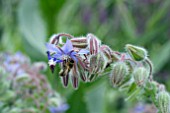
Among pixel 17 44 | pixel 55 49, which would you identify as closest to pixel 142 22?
pixel 17 44

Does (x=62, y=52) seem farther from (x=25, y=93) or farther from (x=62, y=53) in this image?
(x=25, y=93)

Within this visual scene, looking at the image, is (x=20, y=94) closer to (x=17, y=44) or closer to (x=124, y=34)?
(x=17, y=44)

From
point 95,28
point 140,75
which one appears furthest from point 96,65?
point 95,28

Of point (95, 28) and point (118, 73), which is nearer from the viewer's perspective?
point (118, 73)

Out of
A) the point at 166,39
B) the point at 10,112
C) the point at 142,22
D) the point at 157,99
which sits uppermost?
the point at 142,22

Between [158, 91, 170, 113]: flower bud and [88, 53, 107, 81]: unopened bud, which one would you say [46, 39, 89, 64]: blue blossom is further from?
[158, 91, 170, 113]: flower bud

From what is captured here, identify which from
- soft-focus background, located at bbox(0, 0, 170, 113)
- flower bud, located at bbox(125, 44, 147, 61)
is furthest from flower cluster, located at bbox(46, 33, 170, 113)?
soft-focus background, located at bbox(0, 0, 170, 113)

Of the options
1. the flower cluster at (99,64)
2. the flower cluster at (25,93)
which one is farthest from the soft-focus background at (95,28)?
the flower cluster at (99,64)

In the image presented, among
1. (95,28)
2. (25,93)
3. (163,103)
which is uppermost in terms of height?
(95,28)
